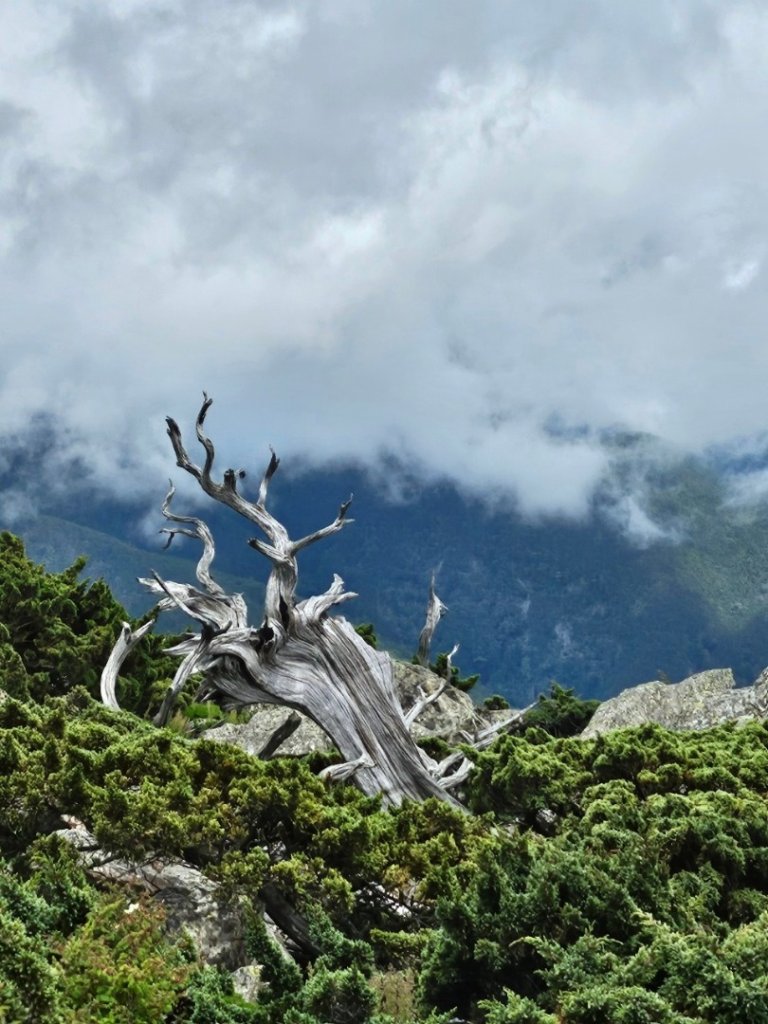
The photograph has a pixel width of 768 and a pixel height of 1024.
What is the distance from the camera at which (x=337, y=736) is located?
14883mm

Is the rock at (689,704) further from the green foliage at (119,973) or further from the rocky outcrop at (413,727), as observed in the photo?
the green foliage at (119,973)

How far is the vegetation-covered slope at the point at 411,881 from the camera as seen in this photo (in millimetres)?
5332

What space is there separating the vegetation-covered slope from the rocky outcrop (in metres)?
6.17

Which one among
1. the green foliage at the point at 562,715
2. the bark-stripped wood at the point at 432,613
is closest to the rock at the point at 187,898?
the bark-stripped wood at the point at 432,613

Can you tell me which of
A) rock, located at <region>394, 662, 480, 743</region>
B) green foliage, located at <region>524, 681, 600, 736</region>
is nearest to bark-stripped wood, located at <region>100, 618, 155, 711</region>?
rock, located at <region>394, 662, 480, 743</region>

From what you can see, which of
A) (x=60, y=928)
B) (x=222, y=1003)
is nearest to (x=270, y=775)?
(x=60, y=928)

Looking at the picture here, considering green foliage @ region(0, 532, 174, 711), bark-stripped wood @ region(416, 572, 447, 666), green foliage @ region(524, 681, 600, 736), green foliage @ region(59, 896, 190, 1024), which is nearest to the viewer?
green foliage @ region(59, 896, 190, 1024)

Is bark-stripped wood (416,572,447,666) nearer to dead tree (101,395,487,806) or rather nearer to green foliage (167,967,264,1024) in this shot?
dead tree (101,395,487,806)

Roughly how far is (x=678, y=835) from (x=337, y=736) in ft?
23.3

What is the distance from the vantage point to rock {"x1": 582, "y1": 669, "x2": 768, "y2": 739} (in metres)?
18.5

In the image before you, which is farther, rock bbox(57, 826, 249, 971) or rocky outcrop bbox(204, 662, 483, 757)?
rocky outcrop bbox(204, 662, 483, 757)

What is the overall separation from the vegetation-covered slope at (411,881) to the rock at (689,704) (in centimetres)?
516

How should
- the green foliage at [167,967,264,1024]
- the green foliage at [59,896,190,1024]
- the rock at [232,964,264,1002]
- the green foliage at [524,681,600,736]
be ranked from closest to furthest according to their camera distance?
the green foliage at [59,896,190,1024], the green foliage at [167,967,264,1024], the rock at [232,964,264,1002], the green foliage at [524,681,600,736]

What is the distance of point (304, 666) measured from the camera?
15.3 meters
